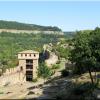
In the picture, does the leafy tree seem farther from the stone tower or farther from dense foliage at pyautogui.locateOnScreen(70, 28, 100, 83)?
the stone tower

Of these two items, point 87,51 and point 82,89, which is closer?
point 82,89

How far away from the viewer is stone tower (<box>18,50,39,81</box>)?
88.1 meters

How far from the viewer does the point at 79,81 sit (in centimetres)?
5816

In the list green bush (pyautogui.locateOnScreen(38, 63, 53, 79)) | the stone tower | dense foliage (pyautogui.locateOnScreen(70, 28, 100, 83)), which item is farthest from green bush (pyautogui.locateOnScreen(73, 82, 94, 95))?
the stone tower

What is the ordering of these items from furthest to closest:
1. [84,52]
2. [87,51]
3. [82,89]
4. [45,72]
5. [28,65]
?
[28,65] < [45,72] < [84,52] < [87,51] < [82,89]

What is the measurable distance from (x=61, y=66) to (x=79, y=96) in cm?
4498

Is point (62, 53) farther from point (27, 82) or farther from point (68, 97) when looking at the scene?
point (68, 97)

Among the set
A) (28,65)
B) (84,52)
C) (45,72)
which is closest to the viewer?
(84,52)

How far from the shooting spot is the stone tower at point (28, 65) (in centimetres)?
8812

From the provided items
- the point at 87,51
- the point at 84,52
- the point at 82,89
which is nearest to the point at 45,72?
the point at 84,52

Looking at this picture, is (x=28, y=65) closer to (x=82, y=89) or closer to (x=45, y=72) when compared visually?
(x=45, y=72)

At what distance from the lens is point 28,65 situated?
291 feet

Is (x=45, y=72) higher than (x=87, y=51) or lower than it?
lower

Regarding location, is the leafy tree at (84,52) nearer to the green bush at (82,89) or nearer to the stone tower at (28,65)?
the green bush at (82,89)
